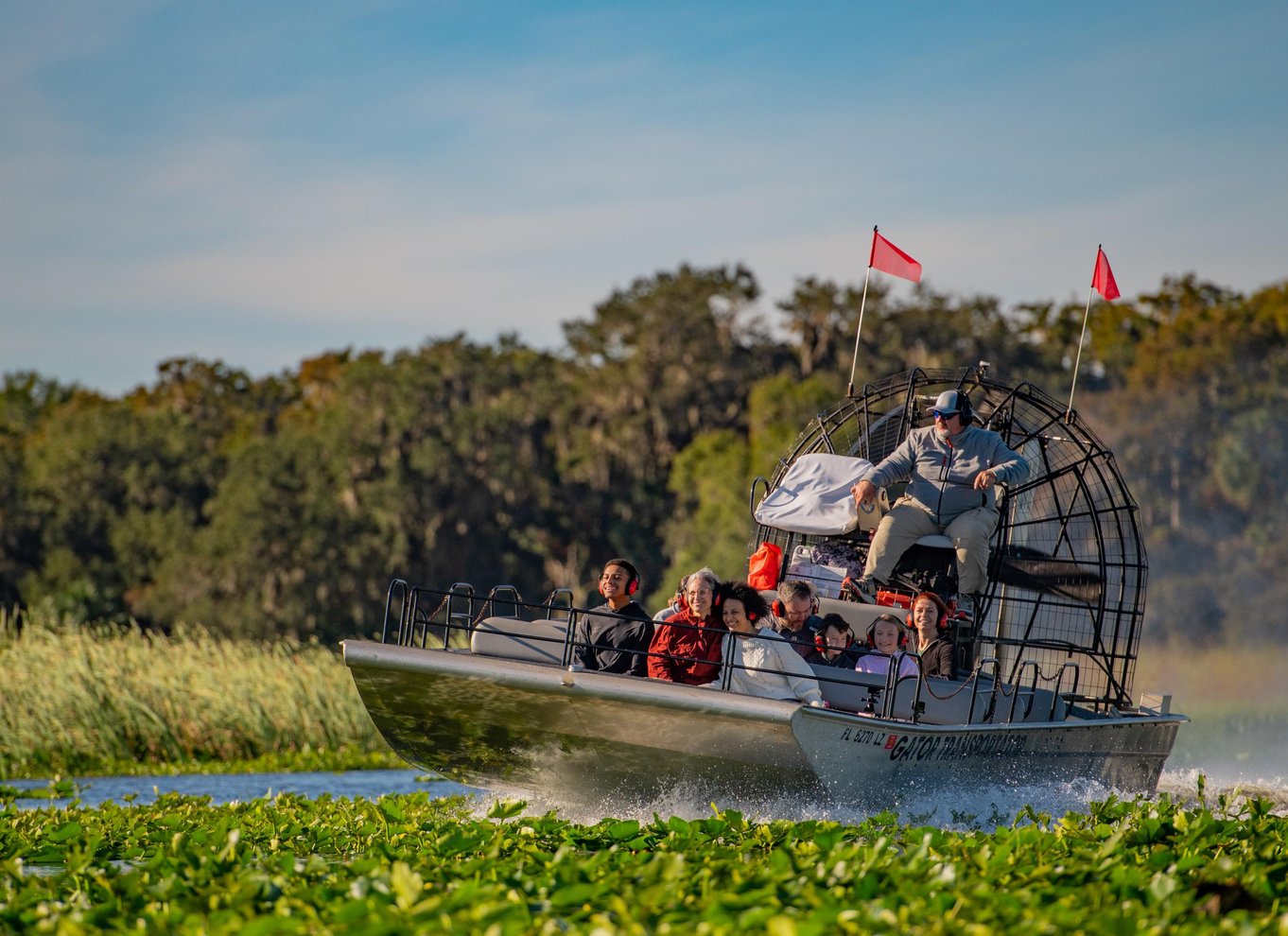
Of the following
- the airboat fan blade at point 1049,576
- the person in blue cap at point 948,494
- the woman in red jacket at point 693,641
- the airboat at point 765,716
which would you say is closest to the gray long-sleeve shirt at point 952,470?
the person in blue cap at point 948,494

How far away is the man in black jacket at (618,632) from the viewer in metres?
10.7

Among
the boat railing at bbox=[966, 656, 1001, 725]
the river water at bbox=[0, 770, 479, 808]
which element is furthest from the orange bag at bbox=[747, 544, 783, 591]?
the river water at bbox=[0, 770, 479, 808]

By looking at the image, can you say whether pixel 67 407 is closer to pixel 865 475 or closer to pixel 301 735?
pixel 301 735

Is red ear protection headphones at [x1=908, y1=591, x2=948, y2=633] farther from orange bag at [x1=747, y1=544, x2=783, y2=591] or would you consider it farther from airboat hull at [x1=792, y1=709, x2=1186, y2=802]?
orange bag at [x1=747, y1=544, x2=783, y2=591]

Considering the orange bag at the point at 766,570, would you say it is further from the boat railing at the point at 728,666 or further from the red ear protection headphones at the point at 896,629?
the boat railing at the point at 728,666

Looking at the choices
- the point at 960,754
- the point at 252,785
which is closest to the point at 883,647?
the point at 960,754

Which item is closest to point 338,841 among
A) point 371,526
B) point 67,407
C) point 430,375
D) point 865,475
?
point 865,475

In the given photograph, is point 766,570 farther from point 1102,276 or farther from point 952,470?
point 1102,276

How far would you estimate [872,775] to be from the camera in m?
10.3

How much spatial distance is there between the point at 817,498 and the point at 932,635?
198 cm

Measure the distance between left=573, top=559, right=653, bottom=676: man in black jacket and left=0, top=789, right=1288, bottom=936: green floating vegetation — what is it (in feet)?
6.40

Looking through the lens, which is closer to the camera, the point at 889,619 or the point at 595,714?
the point at 595,714

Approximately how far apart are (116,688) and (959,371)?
11233 mm

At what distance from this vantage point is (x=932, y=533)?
12953 millimetres
